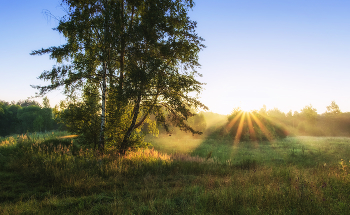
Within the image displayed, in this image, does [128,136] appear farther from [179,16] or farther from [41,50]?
[179,16]

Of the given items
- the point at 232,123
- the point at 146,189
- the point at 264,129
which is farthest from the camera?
the point at 232,123

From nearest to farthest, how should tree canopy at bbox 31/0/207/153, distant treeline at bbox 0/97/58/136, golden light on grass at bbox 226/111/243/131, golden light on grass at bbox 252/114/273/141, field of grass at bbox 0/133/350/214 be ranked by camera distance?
1. field of grass at bbox 0/133/350/214
2. tree canopy at bbox 31/0/207/153
3. golden light on grass at bbox 252/114/273/141
4. golden light on grass at bbox 226/111/243/131
5. distant treeline at bbox 0/97/58/136

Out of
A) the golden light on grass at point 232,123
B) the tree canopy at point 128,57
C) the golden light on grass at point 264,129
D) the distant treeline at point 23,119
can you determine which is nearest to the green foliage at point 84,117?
the tree canopy at point 128,57

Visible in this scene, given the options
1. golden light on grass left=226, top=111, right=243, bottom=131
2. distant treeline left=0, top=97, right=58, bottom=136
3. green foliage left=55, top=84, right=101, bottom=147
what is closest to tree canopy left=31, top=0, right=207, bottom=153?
green foliage left=55, top=84, right=101, bottom=147

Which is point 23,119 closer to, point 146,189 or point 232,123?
point 232,123

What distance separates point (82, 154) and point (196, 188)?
6377mm

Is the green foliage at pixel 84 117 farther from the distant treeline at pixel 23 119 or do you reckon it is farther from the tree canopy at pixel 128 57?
the distant treeline at pixel 23 119

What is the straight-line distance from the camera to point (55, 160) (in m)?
7.84

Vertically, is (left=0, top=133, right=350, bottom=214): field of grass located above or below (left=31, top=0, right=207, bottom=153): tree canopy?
below

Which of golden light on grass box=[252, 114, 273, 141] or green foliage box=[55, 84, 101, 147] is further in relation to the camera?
golden light on grass box=[252, 114, 273, 141]

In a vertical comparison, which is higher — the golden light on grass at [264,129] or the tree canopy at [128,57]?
the tree canopy at [128,57]

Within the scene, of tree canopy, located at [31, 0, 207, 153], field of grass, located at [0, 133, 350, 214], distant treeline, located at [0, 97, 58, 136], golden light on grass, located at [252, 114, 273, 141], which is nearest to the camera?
field of grass, located at [0, 133, 350, 214]

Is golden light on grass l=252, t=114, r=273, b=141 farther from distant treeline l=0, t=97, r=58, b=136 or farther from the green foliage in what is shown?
distant treeline l=0, t=97, r=58, b=136

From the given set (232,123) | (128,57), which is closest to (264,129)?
(232,123)
